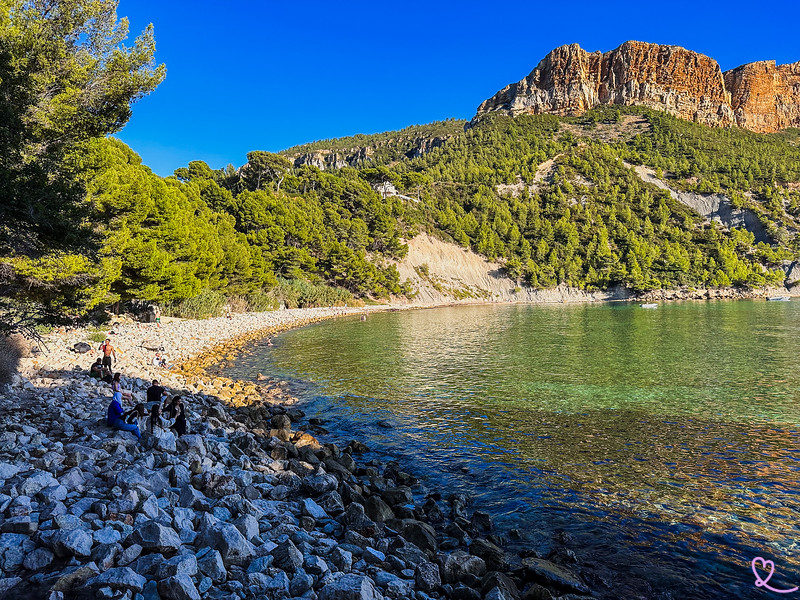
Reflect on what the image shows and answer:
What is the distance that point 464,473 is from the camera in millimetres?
11625

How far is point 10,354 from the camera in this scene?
16875mm

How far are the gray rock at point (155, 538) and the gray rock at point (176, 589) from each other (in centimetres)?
86

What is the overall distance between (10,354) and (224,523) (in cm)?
1578

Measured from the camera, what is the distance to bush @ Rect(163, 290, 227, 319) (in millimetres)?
44041

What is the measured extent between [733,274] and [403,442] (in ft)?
400

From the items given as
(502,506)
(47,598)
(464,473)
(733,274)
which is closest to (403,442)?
(464,473)

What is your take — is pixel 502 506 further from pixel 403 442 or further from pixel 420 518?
pixel 403 442

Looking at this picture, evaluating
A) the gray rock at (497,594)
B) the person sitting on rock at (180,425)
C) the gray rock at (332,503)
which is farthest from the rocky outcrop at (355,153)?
the gray rock at (497,594)

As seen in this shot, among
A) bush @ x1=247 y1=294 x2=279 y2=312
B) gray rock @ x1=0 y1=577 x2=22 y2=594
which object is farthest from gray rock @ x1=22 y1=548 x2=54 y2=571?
bush @ x1=247 y1=294 x2=279 y2=312

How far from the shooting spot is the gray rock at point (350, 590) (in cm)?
518

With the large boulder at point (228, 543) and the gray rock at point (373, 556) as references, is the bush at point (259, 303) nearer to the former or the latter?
the large boulder at point (228, 543)

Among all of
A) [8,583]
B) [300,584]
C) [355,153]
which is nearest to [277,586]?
[300,584]

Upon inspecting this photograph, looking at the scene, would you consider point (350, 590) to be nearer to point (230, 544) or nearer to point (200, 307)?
point (230, 544)

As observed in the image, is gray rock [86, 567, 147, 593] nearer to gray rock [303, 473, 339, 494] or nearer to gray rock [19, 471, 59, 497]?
gray rock [19, 471, 59, 497]
